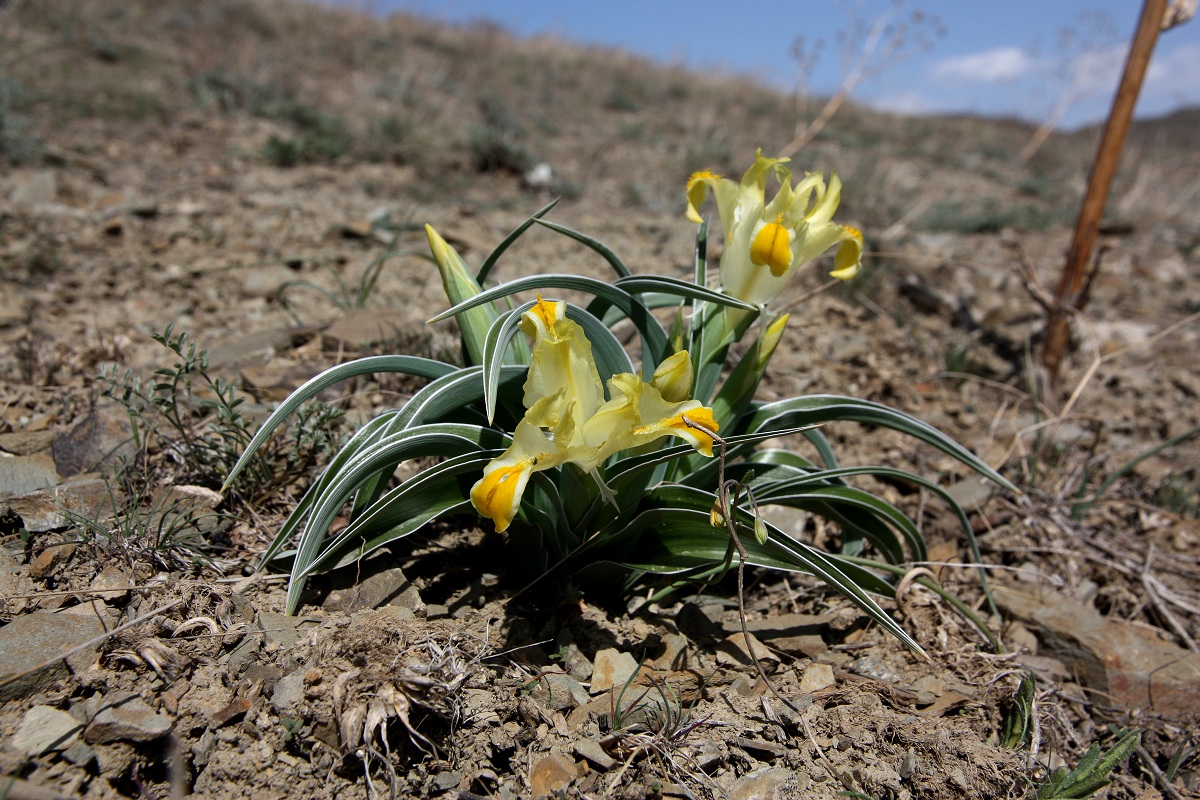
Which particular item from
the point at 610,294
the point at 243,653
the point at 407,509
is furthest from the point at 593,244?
the point at 243,653

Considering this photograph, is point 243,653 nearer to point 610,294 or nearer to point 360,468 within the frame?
point 360,468

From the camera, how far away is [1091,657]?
6.48ft

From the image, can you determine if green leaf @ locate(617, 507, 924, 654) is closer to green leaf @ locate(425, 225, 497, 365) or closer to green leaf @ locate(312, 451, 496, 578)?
green leaf @ locate(312, 451, 496, 578)

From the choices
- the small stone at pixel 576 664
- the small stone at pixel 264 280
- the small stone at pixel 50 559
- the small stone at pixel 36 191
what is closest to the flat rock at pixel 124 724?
the small stone at pixel 50 559

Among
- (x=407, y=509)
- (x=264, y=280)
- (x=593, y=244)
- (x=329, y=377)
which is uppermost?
(x=593, y=244)

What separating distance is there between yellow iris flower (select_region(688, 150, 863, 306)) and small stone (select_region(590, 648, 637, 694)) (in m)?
0.87

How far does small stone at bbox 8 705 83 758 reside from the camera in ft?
3.88

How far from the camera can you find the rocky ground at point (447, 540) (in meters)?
1.34

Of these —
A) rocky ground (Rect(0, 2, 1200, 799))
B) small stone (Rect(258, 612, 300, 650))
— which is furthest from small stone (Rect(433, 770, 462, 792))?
small stone (Rect(258, 612, 300, 650))

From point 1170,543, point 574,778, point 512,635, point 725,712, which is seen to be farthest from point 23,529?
point 1170,543

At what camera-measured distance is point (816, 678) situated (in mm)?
1719

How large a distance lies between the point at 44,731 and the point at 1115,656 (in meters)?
2.43

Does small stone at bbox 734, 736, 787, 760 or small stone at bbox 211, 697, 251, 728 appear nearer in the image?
small stone at bbox 211, 697, 251, 728

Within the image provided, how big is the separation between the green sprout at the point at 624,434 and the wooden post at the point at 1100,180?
1.71 metres
